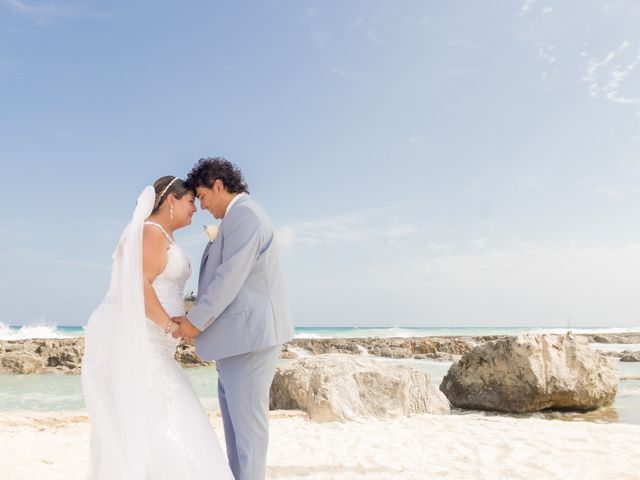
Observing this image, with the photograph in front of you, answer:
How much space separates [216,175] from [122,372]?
1.23 m

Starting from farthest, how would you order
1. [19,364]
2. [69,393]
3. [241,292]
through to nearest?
[19,364], [69,393], [241,292]

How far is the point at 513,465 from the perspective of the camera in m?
4.68

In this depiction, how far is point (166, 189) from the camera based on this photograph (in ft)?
10.7

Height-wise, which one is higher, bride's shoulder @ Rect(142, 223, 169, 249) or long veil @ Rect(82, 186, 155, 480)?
bride's shoulder @ Rect(142, 223, 169, 249)

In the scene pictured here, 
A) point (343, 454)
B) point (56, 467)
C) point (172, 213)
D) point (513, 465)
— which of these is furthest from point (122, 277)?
point (513, 465)

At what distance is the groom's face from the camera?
3174 mm

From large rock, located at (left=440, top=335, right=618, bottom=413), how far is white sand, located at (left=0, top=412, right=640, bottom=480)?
196 cm

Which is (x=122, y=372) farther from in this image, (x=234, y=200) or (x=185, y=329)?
(x=234, y=200)

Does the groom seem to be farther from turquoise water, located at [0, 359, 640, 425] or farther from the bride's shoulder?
turquoise water, located at [0, 359, 640, 425]

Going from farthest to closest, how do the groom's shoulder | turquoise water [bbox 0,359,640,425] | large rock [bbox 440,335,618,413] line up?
1. turquoise water [bbox 0,359,640,425]
2. large rock [bbox 440,335,618,413]
3. the groom's shoulder

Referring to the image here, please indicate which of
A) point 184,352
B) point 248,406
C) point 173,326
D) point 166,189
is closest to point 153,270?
point 173,326

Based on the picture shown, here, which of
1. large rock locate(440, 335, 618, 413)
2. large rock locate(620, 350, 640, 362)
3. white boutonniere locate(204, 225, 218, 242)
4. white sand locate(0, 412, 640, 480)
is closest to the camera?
white boutonniere locate(204, 225, 218, 242)

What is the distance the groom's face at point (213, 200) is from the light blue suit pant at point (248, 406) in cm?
86

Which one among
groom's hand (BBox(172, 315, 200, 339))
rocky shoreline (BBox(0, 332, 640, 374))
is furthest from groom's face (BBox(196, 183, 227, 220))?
rocky shoreline (BBox(0, 332, 640, 374))
